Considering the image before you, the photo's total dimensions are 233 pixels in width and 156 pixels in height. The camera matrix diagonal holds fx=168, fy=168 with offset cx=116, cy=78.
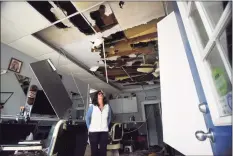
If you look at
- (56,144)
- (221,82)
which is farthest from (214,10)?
(56,144)

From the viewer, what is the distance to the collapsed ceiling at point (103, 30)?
8.77ft

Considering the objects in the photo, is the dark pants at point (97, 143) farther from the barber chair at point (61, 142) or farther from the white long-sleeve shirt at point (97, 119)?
the barber chair at point (61, 142)

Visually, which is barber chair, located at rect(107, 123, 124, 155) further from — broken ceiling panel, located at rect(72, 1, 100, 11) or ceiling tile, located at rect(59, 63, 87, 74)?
broken ceiling panel, located at rect(72, 1, 100, 11)

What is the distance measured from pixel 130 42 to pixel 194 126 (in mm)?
3006

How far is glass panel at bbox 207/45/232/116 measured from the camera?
2.31 ft

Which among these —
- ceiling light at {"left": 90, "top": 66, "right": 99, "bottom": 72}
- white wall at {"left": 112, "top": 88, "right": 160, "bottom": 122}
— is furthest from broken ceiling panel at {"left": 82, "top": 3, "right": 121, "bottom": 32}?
white wall at {"left": 112, "top": 88, "right": 160, "bottom": 122}

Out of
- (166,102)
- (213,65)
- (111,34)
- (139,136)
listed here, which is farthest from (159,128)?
(213,65)

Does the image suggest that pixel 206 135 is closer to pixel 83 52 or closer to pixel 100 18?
pixel 100 18

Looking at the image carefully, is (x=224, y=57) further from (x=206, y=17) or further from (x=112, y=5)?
(x=112, y=5)

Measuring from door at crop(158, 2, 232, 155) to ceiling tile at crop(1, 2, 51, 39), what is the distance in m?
2.17

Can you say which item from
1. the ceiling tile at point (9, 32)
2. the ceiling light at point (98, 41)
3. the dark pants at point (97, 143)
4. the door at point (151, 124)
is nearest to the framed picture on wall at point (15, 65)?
the ceiling tile at point (9, 32)

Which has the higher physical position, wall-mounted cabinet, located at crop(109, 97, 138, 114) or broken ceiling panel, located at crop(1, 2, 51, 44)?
broken ceiling panel, located at crop(1, 2, 51, 44)

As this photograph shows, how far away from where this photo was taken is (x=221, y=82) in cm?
77

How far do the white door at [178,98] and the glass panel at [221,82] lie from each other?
8.0 inches
